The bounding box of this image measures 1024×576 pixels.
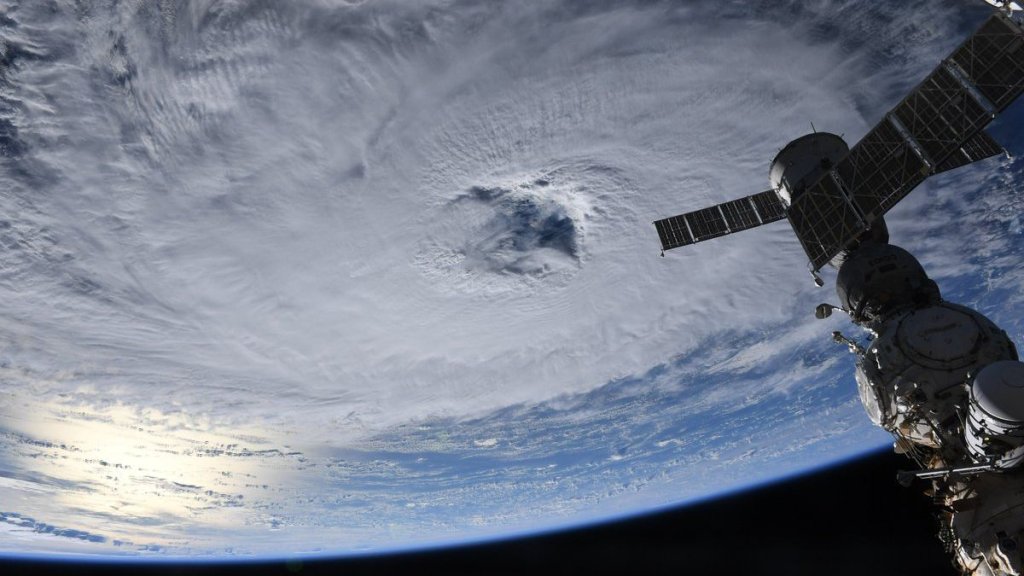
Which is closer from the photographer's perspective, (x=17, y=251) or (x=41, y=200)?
(x=41, y=200)

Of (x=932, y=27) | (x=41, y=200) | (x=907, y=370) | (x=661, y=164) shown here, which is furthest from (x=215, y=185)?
(x=932, y=27)

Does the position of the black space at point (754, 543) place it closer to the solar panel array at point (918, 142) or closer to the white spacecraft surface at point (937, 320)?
the white spacecraft surface at point (937, 320)

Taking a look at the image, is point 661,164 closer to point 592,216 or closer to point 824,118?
point 592,216

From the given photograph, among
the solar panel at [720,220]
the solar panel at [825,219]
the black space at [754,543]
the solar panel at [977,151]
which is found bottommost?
the black space at [754,543]

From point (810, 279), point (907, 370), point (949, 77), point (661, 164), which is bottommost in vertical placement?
point (907, 370)

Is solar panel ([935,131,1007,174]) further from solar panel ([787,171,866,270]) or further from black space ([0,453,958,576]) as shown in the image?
black space ([0,453,958,576])

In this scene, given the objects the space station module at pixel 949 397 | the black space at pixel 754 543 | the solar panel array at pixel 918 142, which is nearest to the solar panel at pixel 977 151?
the solar panel array at pixel 918 142
